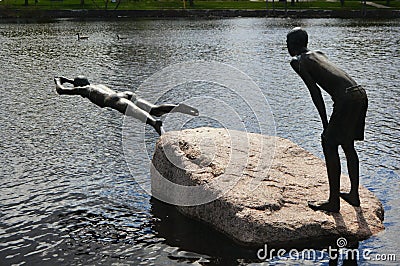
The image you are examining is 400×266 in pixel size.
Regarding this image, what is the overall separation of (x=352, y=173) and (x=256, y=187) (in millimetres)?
1810

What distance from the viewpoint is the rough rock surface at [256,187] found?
10.9 m

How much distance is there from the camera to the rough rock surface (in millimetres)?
10898

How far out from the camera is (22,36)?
55438 mm

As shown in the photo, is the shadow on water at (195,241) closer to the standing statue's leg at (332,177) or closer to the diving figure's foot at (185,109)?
the standing statue's leg at (332,177)

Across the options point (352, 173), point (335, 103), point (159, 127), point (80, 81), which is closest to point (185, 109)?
point (159, 127)

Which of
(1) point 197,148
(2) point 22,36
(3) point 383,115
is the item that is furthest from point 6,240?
(2) point 22,36

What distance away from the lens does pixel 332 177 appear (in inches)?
440

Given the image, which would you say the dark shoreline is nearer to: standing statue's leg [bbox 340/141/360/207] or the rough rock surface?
the rough rock surface

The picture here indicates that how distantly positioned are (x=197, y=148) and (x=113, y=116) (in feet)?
31.1

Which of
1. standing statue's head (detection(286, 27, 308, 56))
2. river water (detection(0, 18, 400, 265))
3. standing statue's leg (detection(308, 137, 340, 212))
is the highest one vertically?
standing statue's head (detection(286, 27, 308, 56))

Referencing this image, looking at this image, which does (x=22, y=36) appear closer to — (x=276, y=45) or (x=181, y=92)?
(x=276, y=45)

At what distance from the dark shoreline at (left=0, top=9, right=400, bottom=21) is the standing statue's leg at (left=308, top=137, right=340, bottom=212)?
7339cm

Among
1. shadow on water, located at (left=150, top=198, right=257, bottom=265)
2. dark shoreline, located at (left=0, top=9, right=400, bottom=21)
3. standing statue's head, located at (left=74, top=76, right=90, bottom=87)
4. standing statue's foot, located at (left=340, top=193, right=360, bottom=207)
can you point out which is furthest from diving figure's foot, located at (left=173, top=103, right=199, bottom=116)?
dark shoreline, located at (left=0, top=9, right=400, bottom=21)

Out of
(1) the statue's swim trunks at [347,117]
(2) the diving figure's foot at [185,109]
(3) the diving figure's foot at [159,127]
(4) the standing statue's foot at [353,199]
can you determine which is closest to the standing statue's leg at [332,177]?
(1) the statue's swim trunks at [347,117]
